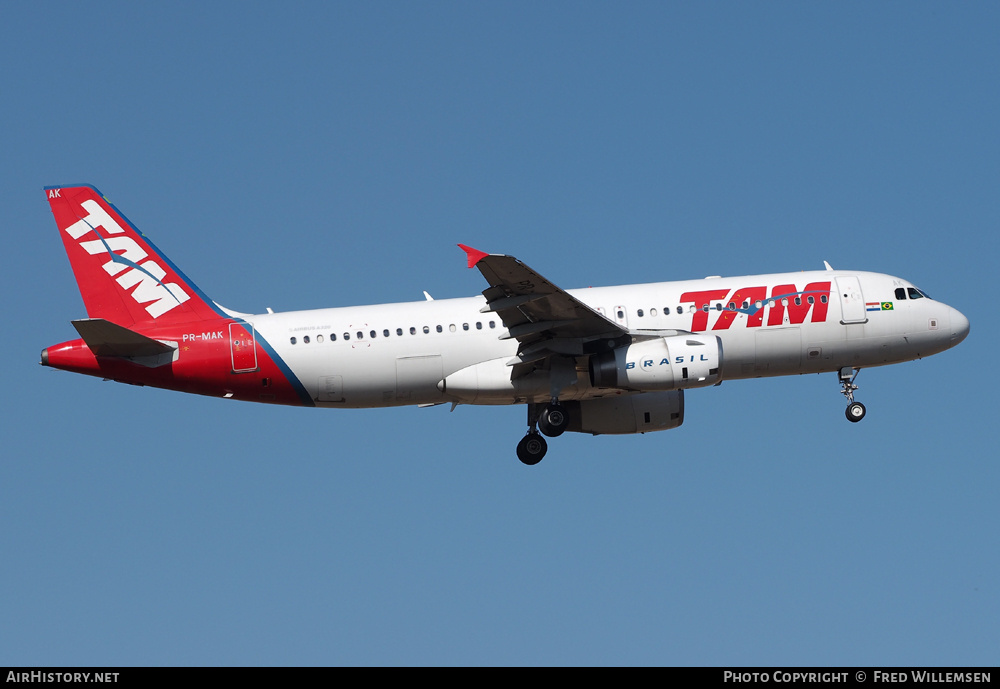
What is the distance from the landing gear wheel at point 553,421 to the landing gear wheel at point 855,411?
9911mm

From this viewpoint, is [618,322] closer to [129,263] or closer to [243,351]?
[243,351]

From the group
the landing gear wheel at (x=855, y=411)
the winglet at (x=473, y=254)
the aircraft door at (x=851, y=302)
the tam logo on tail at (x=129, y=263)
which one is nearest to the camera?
the winglet at (x=473, y=254)

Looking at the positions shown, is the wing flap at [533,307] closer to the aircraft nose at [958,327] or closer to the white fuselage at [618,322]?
the white fuselage at [618,322]

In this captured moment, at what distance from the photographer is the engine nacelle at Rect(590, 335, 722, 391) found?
129 ft

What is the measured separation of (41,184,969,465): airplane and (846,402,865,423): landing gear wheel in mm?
1389

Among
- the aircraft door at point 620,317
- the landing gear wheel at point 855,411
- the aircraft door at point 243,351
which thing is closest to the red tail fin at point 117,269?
the aircraft door at point 243,351

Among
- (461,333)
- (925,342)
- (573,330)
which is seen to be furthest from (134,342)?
(925,342)

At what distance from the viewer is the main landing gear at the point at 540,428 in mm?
41500

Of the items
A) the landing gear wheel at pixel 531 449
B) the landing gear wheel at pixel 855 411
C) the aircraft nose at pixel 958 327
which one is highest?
the aircraft nose at pixel 958 327

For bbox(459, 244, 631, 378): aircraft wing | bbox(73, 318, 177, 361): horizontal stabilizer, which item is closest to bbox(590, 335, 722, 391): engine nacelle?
bbox(459, 244, 631, 378): aircraft wing

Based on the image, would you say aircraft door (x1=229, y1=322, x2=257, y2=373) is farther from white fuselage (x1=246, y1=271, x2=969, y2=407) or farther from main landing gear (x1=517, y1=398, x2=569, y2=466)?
main landing gear (x1=517, y1=398, x2=569, y2=466)

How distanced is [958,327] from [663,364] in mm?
11704

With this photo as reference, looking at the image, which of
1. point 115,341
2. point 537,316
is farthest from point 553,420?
point 115,341
